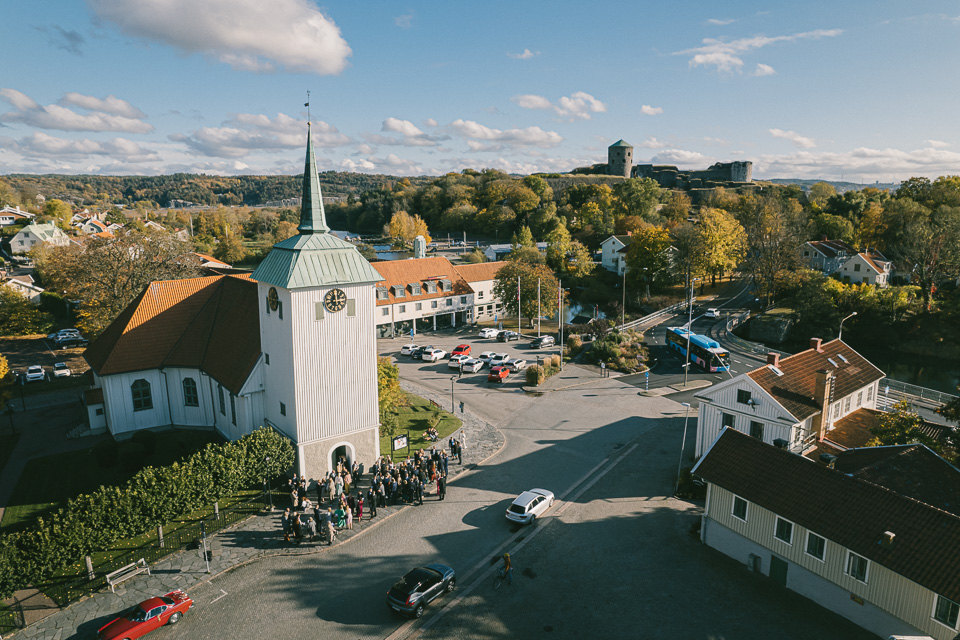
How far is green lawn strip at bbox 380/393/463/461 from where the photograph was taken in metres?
31.2

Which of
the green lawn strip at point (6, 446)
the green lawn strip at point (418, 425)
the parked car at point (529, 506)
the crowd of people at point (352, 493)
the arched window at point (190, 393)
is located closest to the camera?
the crowd of people at point (352, 493)

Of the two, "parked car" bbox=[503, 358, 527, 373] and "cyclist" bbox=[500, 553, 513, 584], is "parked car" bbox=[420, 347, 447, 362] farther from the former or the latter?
"cyclist" bbox=[500, 553, 513, 584]

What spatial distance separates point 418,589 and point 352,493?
875 cm

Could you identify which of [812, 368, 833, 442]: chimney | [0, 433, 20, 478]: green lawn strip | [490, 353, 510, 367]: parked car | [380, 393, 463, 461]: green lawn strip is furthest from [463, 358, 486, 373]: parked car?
[0, 433, 20, 478]: green lawn strip

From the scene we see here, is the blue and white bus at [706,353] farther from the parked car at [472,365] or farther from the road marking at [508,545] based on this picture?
the road marking at [508,545]

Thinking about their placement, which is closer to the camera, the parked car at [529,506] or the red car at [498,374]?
the parked car at [529,506]

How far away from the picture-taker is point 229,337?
31469 millimetres

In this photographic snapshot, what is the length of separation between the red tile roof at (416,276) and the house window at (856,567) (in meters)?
46.0

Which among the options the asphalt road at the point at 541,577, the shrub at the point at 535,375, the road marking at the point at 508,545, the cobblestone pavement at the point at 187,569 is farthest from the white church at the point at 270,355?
the shrub at the point at 535,375

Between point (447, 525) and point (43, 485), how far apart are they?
20336 millimetres

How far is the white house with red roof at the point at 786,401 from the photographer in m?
26.6

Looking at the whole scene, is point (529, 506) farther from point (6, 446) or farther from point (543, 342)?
point (543, 342)

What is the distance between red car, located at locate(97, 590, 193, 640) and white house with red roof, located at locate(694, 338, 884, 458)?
25.0 metres

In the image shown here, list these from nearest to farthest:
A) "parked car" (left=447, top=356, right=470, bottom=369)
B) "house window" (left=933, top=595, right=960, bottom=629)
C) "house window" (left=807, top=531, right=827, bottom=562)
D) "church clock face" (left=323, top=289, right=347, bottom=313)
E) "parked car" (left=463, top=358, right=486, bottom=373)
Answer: "house window" (left=933, top=595, right=960, bottom=629) < "house window" (left=807, top=531, right=827, bottom=562) < "church clock face" (left=323, top=289, right=347, bottom=313) < "parked car" (left=463, top=358, right=486, bottom=373) < "parked car" (left=447, top=356, right=470, bottom=369)
